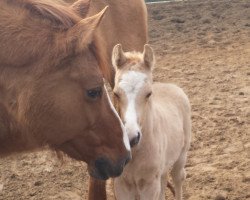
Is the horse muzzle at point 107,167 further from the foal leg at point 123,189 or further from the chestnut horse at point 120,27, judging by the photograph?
the chestnut horse at point 120,27

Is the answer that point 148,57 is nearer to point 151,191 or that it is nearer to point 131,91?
point 131,91

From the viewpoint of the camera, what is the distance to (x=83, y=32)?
7.57 ft

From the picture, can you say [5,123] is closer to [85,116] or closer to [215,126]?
[85,116]

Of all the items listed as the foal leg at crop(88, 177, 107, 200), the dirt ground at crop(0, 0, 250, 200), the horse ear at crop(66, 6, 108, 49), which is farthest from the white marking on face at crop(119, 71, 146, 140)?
the foal leg at crop(88, 177, 107, 200)

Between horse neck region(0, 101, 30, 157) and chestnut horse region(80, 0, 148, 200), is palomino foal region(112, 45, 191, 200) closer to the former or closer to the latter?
chestnut horse region(80, 0, 148, 200)

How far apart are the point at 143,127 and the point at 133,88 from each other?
32cm

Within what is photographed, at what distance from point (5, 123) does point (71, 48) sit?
50cm

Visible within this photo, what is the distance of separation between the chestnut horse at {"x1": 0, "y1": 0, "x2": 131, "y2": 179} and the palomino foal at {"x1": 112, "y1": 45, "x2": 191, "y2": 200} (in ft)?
1.36

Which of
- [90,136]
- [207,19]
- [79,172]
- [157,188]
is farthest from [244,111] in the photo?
[207,19]

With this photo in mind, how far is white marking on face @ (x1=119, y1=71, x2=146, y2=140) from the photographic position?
9.50 feet

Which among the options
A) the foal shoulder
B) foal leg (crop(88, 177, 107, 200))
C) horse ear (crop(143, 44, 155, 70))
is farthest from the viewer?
the foal shoulder

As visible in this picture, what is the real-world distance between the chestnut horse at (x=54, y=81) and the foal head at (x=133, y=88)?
41cm

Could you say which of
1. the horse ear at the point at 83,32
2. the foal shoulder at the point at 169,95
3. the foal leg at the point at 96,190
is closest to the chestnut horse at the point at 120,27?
the foal leg at the point at 96,190

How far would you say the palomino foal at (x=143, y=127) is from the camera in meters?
3.05
